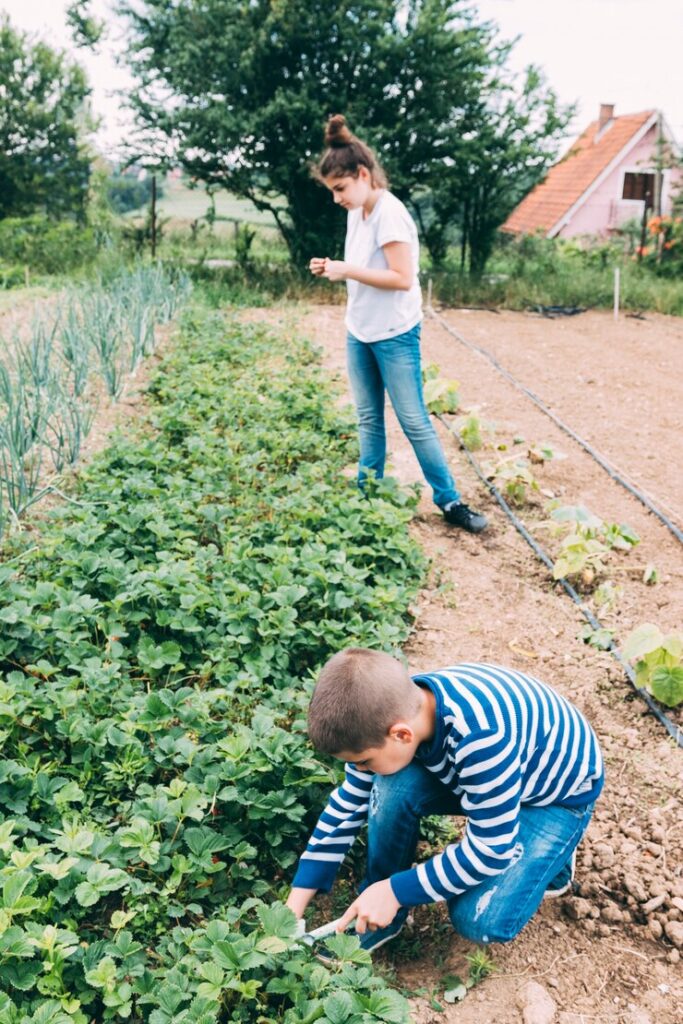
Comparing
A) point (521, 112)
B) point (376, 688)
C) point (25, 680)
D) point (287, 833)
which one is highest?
point (521, 112)

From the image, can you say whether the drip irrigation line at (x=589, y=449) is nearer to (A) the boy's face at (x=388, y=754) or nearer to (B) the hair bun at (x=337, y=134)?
(B) the hair bun at (x=337, y=134)

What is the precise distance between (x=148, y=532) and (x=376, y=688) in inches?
69.7

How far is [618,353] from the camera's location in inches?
Result: 321

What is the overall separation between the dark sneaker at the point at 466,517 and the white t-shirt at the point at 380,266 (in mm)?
801

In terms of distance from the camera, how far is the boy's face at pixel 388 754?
1.53 metres

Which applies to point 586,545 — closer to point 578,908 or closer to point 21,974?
point 578,908

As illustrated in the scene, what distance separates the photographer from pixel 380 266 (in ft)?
10.9

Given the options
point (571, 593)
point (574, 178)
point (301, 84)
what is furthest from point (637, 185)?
point (571, 593)

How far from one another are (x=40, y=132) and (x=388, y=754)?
16546 millimetres

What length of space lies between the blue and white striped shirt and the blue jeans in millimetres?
1837

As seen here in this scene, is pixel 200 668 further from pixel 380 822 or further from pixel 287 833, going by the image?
pixel 380 822

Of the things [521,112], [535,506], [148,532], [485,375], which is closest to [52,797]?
[148,532]

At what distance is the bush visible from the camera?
11984mm

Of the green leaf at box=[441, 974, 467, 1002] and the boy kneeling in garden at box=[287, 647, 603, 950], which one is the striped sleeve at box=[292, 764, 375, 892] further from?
the green leaf at box=[441, 974, 467, 1002]
